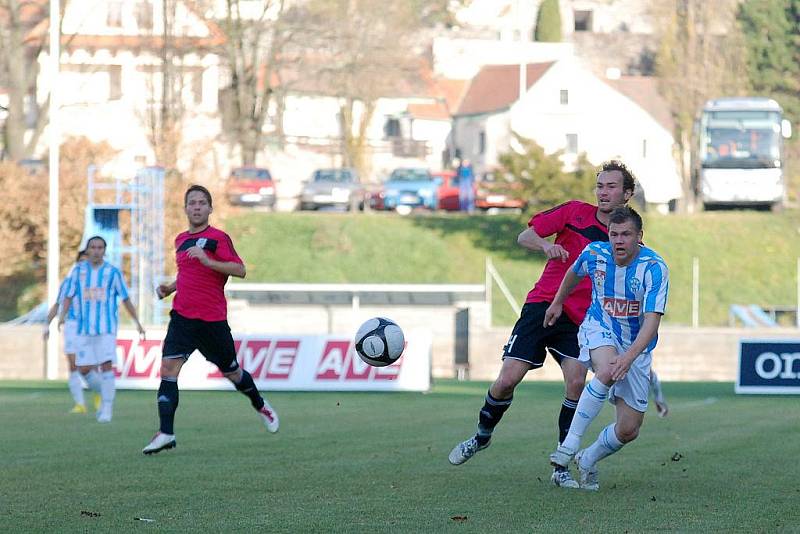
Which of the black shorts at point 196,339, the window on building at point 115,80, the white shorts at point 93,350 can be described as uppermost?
the window on building at point 115,80

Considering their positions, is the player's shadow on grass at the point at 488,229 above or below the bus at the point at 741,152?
below

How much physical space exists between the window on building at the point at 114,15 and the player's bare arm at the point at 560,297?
2319 inches

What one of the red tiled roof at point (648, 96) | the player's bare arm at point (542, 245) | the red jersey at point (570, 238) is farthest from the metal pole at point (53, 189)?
the red tiled roof at point (648, 96)

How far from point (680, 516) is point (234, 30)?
4796 cm

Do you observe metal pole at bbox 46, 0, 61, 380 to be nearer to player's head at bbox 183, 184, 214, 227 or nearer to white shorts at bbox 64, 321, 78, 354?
white shorts at bbox 64, 321, 78, 354

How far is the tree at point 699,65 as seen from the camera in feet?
211

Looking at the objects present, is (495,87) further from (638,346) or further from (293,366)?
(638,346)

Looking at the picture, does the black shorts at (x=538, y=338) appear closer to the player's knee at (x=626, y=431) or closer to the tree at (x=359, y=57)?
the player's knee at (x=626, y=431)

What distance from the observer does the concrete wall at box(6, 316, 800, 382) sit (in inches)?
1099

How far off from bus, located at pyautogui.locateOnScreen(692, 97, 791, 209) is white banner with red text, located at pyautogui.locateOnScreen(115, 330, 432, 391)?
26384 mm

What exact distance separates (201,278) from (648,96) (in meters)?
73.2

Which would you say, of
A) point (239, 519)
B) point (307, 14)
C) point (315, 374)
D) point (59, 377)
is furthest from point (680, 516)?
point (307, 14)

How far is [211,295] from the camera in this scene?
11.2 metres

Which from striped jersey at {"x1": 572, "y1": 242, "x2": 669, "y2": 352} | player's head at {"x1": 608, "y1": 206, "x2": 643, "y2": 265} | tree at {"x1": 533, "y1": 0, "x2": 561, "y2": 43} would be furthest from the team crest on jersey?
tree at {"x1": 533, "y1": 0, "x2": 561, "y2": 43}
